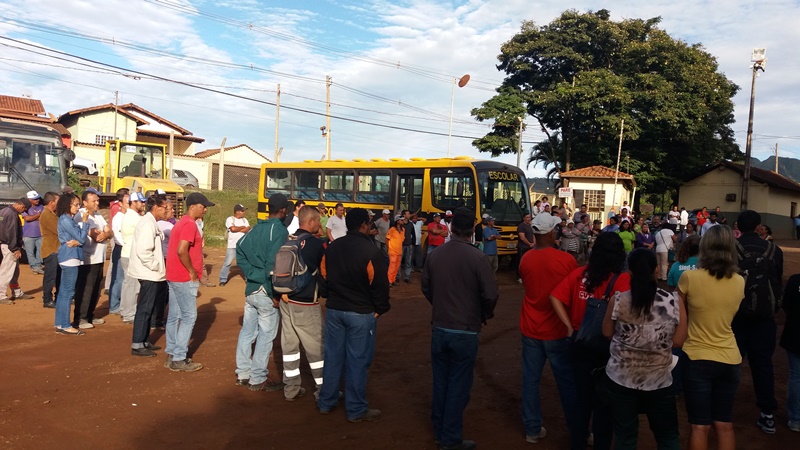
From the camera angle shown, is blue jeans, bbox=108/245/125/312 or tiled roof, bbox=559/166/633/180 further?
tiled roof, bbox=559/166/633/180

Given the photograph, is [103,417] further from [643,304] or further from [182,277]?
[643,304]

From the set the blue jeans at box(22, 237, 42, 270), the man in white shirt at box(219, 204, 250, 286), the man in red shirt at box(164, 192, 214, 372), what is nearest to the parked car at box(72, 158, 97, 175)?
the blue jeans at box(22, 237, 42, 270)

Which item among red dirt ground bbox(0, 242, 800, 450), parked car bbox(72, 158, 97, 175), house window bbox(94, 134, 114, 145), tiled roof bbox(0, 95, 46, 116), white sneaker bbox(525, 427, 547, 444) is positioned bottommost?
red dirt ground bbox(0, 242, 800, 450)

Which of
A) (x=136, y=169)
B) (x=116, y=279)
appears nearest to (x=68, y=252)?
(x=116, y=279)

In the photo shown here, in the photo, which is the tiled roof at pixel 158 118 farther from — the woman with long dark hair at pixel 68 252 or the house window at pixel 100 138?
the woman with long dark hair at pixel 68 252

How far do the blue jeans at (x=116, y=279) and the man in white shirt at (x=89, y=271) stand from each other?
1045mm

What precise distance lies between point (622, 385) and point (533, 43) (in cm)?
3585

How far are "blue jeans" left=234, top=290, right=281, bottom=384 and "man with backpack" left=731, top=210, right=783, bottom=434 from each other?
439 cm

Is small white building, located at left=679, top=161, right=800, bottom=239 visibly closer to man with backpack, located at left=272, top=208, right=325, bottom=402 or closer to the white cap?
the white cap

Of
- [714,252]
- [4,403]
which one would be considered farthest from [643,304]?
[4,403]

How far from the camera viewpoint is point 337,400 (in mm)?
5957

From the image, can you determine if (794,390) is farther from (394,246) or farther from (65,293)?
(394,246)

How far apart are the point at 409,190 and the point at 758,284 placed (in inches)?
551

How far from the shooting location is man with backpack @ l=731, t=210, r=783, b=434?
545 centimetres
